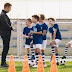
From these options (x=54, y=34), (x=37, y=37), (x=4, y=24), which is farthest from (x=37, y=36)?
(x=54, y=34)

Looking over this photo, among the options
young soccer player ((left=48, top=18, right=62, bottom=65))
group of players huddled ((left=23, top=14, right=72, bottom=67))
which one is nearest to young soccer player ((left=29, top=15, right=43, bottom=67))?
group of players huddled ((left=23, top=14, right=72, bottom=67))

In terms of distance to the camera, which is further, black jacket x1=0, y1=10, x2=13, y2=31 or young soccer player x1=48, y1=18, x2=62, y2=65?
young soccer player x1=48, y1=18, x2=62, y2=65

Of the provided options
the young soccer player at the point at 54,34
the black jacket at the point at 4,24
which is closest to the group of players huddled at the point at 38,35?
the young soccer player at the point at 54,34

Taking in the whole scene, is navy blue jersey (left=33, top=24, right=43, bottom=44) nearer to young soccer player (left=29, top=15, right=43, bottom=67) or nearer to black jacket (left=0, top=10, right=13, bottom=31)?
young soccer player (left=29, top=15, right=43, bottom=67)

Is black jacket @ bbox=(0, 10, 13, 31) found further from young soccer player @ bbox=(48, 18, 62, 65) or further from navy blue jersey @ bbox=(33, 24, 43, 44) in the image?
young soccer player @ bbox=(48, 18, 62, 65)

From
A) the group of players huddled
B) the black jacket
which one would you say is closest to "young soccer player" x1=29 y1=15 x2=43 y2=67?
the group of players huddled

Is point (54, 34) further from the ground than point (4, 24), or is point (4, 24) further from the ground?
point (4, 24)

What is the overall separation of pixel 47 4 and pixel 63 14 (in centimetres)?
104

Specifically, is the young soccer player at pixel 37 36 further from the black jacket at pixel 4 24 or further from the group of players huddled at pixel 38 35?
the black jacket at pixel 4 24

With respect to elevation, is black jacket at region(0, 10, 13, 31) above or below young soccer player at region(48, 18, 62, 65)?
above

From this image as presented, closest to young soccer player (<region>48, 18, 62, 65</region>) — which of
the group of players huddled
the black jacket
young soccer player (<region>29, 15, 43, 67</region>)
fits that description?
the group of players huddled

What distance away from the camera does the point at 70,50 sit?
18.8m

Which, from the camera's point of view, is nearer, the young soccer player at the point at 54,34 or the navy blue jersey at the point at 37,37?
the navy blue jersey at the point at 37,37

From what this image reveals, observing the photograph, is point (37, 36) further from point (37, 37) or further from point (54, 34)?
point (54, 34)
